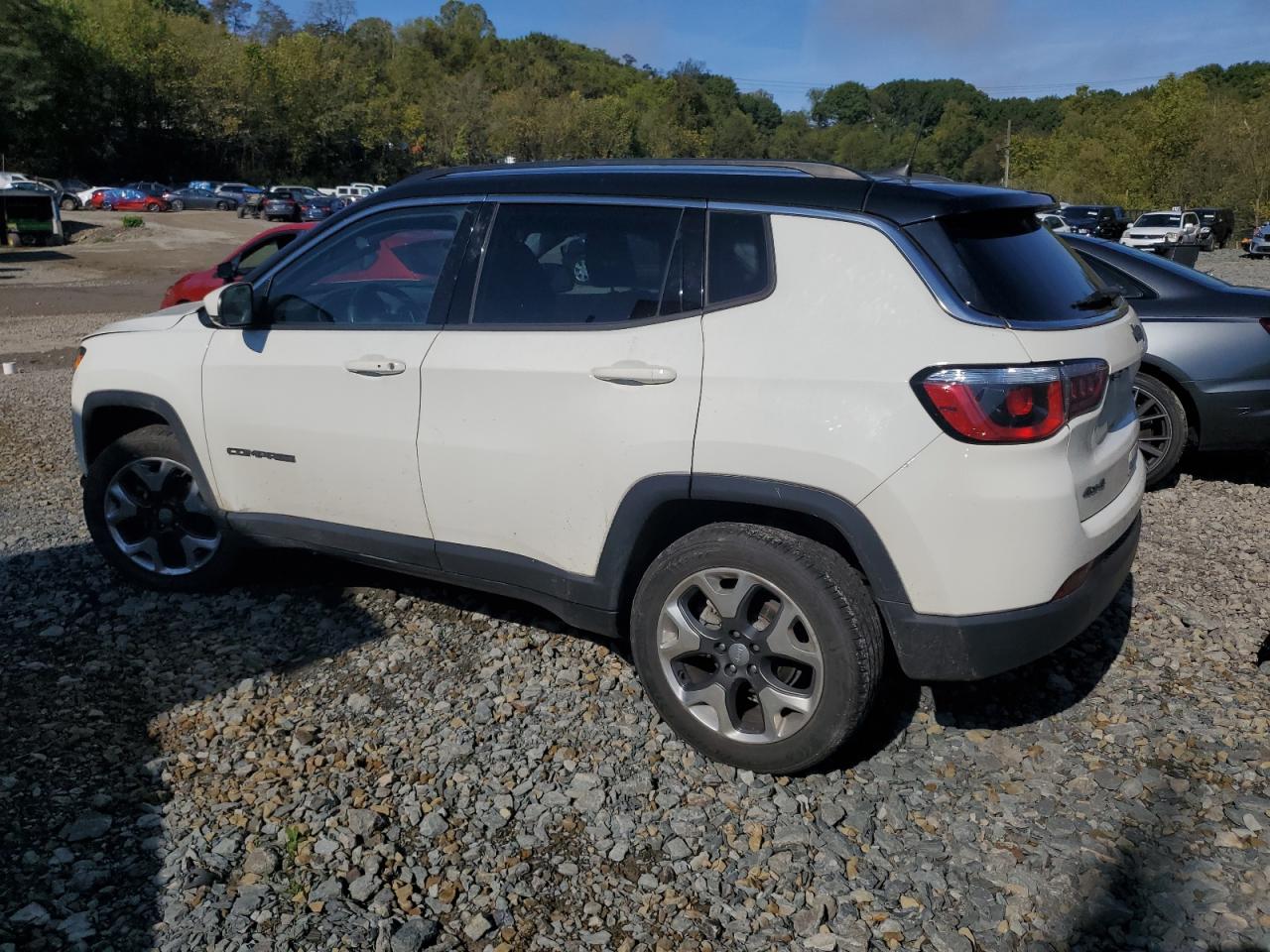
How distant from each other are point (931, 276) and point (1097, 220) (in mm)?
40480

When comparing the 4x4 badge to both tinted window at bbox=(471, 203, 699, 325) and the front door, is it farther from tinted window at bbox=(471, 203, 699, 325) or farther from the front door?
tinted window at bbox=(471, 203, 699, 325)

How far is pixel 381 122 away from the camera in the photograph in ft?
310

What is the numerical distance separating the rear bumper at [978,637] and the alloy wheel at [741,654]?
0.27m

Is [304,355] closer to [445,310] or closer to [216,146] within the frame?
[445,310]

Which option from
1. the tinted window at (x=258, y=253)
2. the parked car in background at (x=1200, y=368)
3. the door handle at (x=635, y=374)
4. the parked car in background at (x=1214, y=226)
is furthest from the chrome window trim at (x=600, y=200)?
the parked car in background at (x=1214, y=226)

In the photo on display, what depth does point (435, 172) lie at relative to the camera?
4.39 m

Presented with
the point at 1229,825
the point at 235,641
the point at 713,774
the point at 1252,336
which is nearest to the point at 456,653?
the point at 235,641

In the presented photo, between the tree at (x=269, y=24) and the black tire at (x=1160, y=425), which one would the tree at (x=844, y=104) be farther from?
the black tire at (x=1160, y=425)

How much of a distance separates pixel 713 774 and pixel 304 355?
2205mm

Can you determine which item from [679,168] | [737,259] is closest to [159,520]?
[679,168]

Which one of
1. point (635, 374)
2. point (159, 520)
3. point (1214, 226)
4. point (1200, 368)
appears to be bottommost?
point (159, 520)

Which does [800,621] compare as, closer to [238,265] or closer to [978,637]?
[978,637]

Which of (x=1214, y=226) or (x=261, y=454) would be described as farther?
(x=1214, y=226)

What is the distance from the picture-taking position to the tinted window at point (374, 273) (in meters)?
4.03
